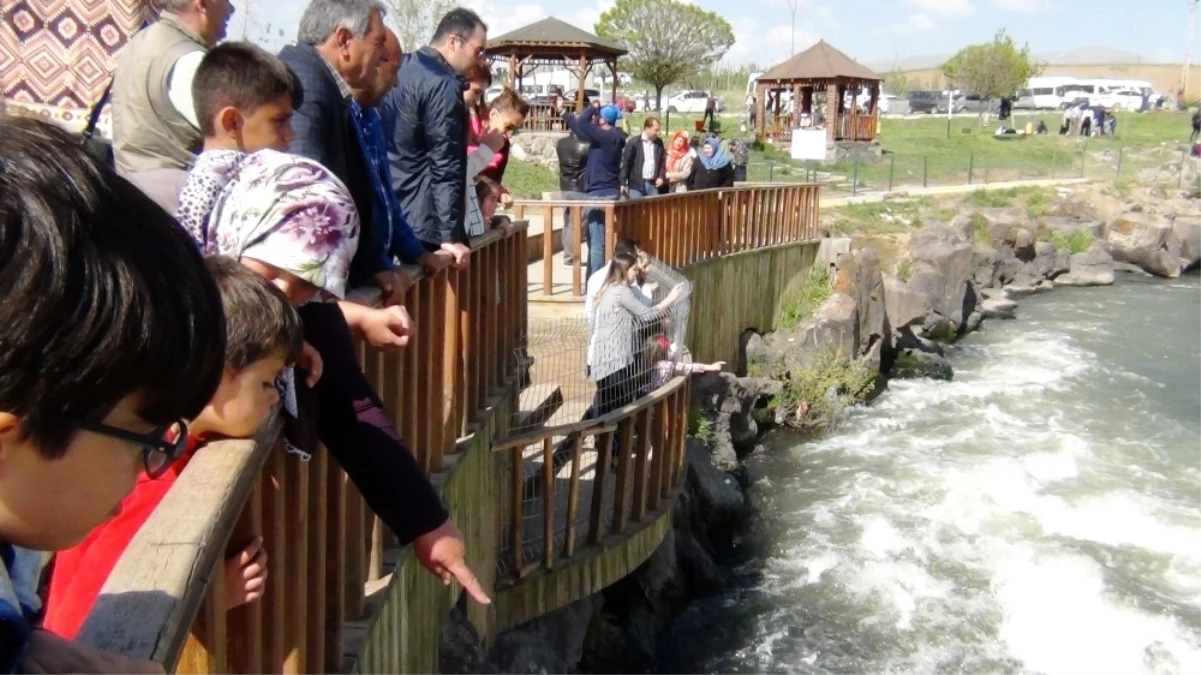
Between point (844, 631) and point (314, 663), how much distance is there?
6.92 metres

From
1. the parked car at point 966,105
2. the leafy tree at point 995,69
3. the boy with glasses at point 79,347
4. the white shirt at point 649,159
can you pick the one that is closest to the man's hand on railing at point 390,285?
the boy with glasses at point 79,347

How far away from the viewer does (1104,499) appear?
38.4 feet

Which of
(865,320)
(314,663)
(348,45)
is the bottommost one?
(865,320)

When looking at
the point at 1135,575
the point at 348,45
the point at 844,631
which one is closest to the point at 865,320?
the point at 1135,575

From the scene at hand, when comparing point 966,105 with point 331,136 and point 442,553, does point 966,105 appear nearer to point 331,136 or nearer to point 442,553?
point 331,136

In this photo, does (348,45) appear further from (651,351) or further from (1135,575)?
(1135,575)

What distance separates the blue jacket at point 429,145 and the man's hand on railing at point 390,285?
4.17 ft

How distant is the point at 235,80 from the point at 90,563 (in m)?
1.33

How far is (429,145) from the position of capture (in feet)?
16.4

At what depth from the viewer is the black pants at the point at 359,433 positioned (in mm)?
2621

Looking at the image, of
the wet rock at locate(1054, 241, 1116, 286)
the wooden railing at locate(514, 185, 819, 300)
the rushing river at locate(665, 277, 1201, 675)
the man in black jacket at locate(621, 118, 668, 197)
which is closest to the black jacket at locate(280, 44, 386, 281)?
the rushing river at locate(665, 277, 1201, 675)

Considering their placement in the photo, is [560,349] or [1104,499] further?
[1104,499]

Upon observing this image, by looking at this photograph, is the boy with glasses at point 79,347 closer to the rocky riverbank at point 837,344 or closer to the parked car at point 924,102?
the rocky riverbank at point 837,344

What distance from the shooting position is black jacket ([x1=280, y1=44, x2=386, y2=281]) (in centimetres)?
330
